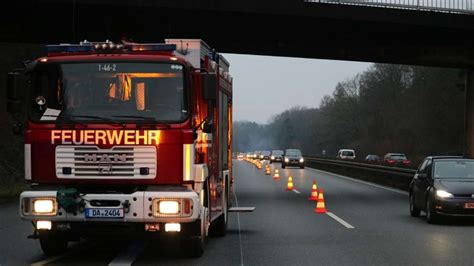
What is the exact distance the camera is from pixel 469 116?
1257 inches

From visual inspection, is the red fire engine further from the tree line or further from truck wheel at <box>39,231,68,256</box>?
the tree line

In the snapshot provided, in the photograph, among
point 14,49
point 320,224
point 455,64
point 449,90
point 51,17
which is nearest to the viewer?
point 320,224

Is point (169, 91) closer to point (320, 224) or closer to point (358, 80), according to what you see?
point (320, 224)

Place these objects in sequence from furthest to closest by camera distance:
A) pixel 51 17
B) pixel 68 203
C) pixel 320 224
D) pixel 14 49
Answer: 1. pixel 14 49
2. pixel 51 17
3. pixel 320 224
4. pixel 68 203

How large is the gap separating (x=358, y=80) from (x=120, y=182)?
124 metres

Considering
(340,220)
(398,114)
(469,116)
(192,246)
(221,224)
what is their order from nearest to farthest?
(192,246), (221,224), (340,220), (469,116), (398,114)

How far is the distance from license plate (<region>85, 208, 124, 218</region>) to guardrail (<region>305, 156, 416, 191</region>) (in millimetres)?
19361

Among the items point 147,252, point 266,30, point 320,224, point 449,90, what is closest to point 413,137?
point 449,90

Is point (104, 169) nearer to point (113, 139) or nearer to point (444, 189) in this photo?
point (113, 139)

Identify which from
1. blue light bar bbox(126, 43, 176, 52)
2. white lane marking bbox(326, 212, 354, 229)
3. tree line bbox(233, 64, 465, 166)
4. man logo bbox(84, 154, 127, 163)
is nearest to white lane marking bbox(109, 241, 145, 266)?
man logo bbox(84, 154, 127, 163)

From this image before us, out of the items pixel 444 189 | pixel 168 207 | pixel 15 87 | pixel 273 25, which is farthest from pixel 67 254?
pixel 273 25

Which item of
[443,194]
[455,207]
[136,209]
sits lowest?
[455,207]

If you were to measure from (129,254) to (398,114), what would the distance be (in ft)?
266

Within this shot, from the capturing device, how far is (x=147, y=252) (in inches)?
448
